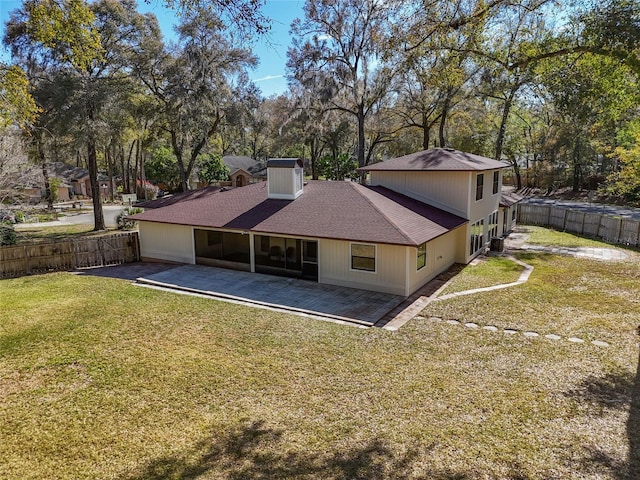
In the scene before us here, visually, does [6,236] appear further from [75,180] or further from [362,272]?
[75,180]

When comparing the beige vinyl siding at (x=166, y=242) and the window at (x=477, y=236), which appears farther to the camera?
the window at (x=477, y=236)

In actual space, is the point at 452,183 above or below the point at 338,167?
below

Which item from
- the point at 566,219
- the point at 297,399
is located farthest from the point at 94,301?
the point at 566,219

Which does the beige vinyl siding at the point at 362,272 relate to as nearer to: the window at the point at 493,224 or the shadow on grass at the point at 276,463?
the shadow on grass at the point at 276,463

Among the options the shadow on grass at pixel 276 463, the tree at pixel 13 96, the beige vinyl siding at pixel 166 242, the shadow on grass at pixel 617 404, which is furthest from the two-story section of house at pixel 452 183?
the tree at pixel 13 96

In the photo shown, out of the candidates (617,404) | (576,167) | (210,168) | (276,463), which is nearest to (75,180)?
(210,168)

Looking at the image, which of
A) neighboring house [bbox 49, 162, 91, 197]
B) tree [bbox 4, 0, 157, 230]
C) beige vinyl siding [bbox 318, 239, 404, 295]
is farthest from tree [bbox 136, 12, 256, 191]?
neighboring house [bbox 49, 162, 91, 197]

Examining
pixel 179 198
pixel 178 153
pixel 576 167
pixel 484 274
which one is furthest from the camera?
pixel 576 167
